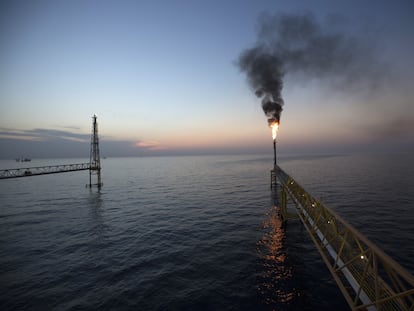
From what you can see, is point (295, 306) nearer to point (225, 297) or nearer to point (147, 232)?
point (225, 297)

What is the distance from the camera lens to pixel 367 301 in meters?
7.70

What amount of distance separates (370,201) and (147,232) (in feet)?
124

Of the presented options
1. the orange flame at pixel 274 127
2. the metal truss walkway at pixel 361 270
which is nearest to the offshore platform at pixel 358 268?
the metal truss walkway at pixel 361 270

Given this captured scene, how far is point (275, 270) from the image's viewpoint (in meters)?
14.8

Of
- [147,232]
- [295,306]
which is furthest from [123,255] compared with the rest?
[295,306]

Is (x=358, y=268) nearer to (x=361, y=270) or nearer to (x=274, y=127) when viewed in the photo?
(x=361, y=270)

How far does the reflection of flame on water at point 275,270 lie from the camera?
479 inches

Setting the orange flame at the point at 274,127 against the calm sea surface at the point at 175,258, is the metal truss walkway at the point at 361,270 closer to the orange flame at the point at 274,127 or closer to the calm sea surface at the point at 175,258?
the calm sea surface at the point at 175,258

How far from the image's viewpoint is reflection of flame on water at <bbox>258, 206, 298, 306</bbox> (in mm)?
12174

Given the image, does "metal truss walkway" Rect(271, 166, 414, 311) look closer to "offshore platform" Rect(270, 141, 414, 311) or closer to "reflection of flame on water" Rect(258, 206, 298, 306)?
"offshore platform" Rect(270, 141, 414, 311)

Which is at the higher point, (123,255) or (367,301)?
(367,301)

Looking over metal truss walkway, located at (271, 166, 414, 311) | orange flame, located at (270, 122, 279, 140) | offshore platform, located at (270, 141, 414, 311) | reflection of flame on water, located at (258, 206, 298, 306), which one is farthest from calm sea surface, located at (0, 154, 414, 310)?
orange flame, located at (270, 122, 279, 140)

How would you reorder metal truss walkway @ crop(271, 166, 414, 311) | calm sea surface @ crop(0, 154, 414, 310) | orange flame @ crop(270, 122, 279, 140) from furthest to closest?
orange flame @ crop(270, 122, 279, 140), calm sea surface @ crop(0, 154, 414, 310), metal truss walkway @ crop(271, 166, 414, 311)

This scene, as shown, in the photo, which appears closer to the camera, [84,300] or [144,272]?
[84,300]
